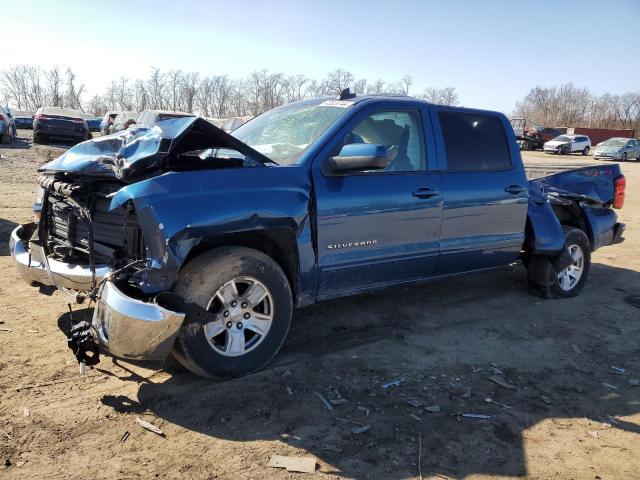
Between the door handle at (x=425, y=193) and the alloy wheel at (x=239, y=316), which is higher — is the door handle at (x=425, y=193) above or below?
above

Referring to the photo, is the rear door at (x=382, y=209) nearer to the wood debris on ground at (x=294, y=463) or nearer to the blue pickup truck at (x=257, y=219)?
the blue pickup truck at (x=257, y=219)

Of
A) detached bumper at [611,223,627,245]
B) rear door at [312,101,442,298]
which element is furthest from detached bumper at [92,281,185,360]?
detached bumper at [611,223,627,245]

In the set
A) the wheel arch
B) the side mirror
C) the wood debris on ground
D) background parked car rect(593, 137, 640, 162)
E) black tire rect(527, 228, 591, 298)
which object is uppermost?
background parked car rect(593, 137, 640, 162)

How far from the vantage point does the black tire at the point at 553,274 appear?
18.7ft

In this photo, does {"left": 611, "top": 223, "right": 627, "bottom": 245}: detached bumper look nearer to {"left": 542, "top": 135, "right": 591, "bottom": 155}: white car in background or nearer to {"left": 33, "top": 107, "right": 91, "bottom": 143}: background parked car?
{"left": 33, "top": 107, "right": 91, "bottom": 143}: background parked car

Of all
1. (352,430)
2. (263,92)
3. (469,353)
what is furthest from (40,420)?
(263,92)

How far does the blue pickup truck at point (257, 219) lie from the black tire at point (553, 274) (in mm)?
774

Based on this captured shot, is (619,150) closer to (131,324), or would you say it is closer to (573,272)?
(573,272)

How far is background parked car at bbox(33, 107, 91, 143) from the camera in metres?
21.4

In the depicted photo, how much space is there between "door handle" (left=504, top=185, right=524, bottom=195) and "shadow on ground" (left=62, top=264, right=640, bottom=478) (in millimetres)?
1220

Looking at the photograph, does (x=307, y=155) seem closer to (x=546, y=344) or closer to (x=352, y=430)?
(x=352, y=430)

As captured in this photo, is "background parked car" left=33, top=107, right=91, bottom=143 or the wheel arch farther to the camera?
"background parked car" left=33, top=107, right=91, bottom=143

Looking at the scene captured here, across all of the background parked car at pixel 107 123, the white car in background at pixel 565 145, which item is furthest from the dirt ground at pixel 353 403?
the white car in background at pixel 565 145

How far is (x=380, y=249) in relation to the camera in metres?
4.15
